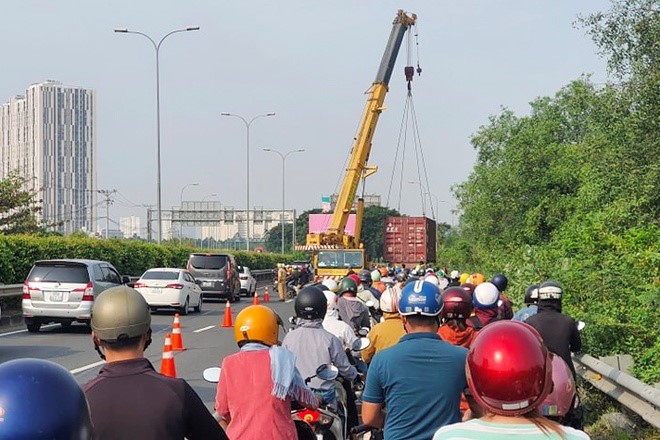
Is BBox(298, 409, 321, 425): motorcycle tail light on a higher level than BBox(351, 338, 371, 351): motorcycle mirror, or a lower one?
lower


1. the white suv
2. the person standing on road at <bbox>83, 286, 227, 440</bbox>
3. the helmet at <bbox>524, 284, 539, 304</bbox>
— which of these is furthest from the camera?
the white suv

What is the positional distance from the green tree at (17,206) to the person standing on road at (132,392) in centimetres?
4580

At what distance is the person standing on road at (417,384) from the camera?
505cm

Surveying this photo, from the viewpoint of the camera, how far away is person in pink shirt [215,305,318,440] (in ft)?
16.5

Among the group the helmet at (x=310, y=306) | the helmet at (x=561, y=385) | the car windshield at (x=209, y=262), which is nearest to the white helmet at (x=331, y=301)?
the helmet at (x=310, y=306)

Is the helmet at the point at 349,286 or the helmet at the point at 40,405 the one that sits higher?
the helmet at the point at 40,405

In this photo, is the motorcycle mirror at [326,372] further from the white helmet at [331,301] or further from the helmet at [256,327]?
the white helmet at [331,301]

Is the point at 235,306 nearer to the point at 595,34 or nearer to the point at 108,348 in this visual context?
the point at 595,34

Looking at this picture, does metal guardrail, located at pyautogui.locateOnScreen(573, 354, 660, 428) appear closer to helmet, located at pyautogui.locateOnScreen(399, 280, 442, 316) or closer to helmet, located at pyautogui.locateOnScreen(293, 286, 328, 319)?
helmet, located at pyautogui.locateOnScreen(293, 286, 328, 319)

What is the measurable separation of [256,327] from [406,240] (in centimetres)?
3799

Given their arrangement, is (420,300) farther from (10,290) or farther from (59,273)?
(10,290)

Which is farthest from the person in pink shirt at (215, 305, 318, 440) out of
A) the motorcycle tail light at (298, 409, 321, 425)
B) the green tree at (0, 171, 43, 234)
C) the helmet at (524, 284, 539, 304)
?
the green tree at (0, 171, 43, 234)

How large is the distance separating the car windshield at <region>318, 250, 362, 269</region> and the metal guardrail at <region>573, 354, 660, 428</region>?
23331mm

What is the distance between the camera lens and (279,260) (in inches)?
3418
